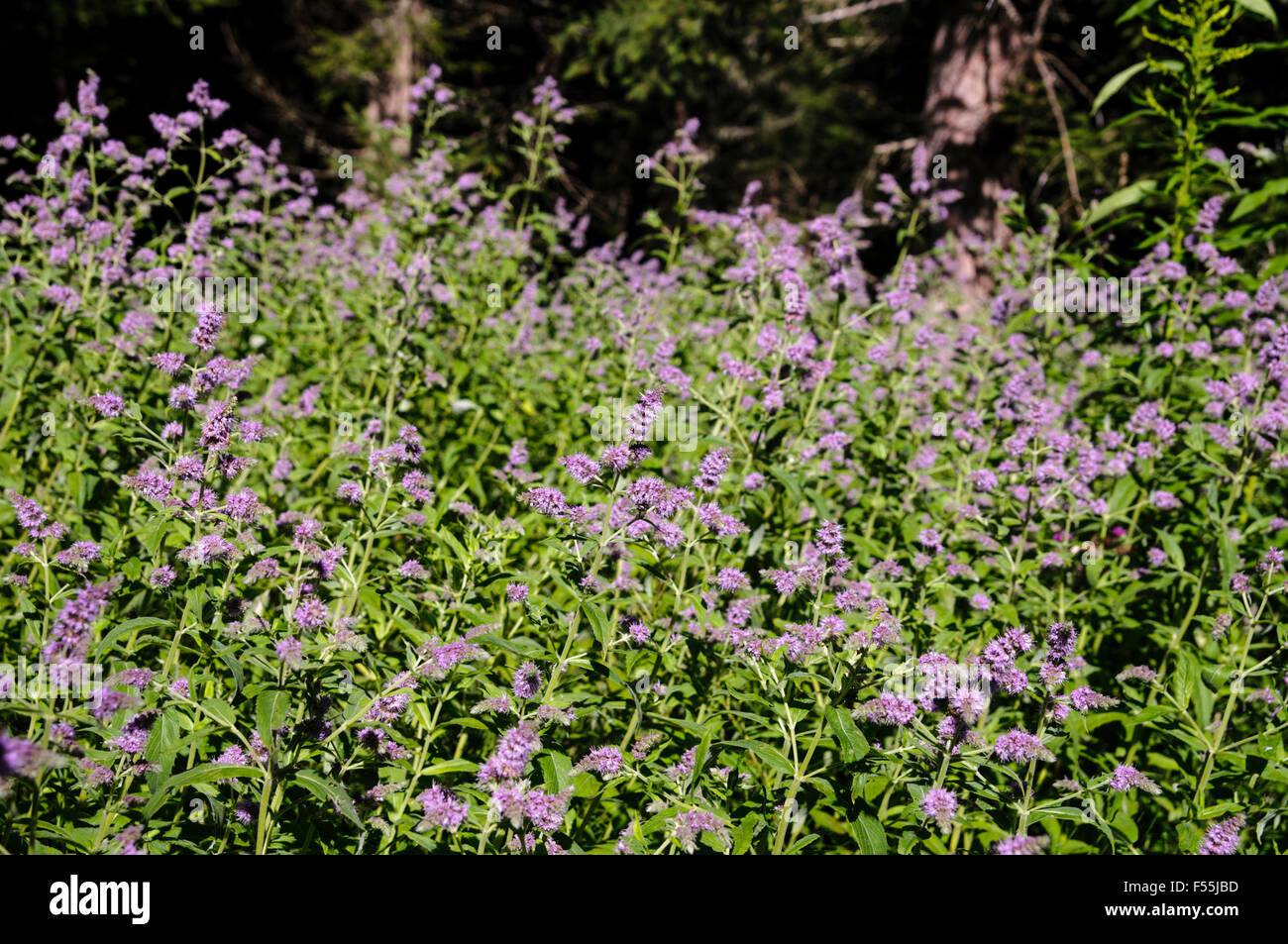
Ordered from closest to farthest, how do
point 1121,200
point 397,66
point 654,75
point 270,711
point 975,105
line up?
1. point 270,711
2. point 1121,200
3. point 975,105
4. point 654,75
5. point 397,66

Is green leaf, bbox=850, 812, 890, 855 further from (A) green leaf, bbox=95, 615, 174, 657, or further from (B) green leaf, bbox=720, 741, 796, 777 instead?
(A) green leaf, bbox=95, 615, 174, 657

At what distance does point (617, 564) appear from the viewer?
13.5 ft

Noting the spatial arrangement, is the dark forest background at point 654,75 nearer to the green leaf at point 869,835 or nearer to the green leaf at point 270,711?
the green leaf at point 869,835

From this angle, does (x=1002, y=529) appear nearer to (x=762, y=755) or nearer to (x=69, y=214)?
(x=762, y=755)

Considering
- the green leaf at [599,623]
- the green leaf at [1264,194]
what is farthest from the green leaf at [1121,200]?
the green leaf at [599,623]

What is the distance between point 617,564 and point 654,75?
52.4 feet

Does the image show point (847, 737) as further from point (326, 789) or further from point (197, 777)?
point (197, 777)

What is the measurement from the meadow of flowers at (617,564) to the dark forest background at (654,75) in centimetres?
697

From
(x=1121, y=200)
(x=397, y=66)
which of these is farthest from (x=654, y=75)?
(x=1121, y=200)

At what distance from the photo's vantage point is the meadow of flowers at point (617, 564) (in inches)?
112

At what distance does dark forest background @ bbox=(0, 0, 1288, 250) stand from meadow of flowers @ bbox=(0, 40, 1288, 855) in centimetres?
697

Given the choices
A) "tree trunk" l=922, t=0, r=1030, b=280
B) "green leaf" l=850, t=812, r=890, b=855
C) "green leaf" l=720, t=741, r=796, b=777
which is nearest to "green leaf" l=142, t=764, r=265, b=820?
"green leaf" l=720, t=741, r=796, b=777

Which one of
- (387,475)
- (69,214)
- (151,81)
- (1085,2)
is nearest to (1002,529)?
(387,475)
